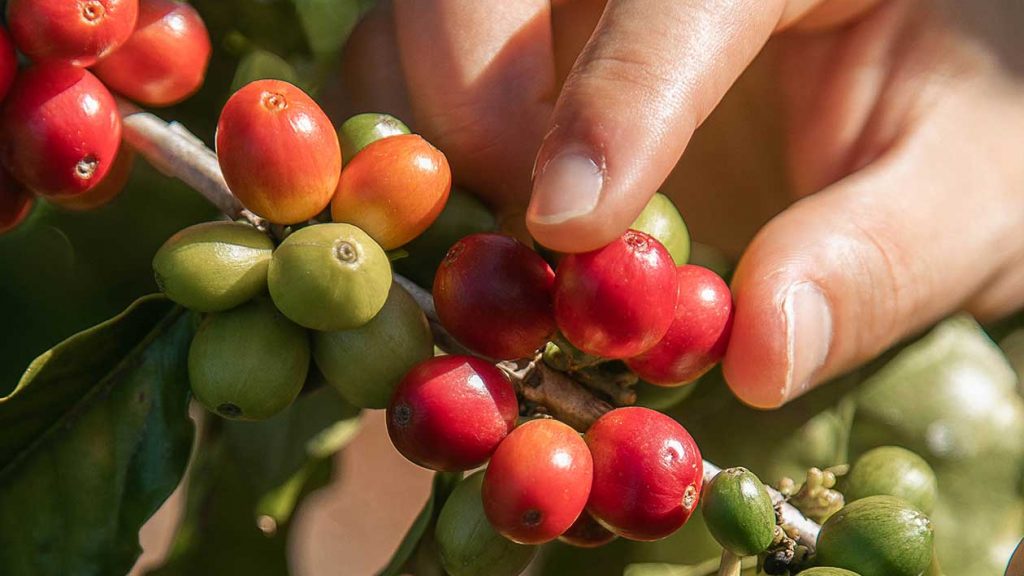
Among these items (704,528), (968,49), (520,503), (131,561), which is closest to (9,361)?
(131,561)

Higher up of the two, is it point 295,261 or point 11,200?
point 295,261

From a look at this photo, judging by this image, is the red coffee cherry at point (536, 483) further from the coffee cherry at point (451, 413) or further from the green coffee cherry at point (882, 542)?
the green coffee cherry at point (882, 542)

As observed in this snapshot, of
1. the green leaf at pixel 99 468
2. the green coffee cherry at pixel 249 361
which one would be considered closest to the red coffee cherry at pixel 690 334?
the green coffee cherry at pixel 249 361

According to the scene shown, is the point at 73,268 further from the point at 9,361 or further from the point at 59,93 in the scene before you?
the point at 59,93

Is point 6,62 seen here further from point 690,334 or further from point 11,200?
point 690,334

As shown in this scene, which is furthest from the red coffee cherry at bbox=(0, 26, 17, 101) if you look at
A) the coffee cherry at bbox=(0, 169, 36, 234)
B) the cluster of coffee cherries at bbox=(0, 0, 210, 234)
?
the coffee cherry at bbox=(0, 169, 36, 234)

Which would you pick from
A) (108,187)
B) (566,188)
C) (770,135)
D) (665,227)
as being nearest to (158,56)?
(108,187)

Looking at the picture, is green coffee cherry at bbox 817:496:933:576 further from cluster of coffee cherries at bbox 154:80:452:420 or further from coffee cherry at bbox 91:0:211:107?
coffee cherry at bbox 91:0:211:107
